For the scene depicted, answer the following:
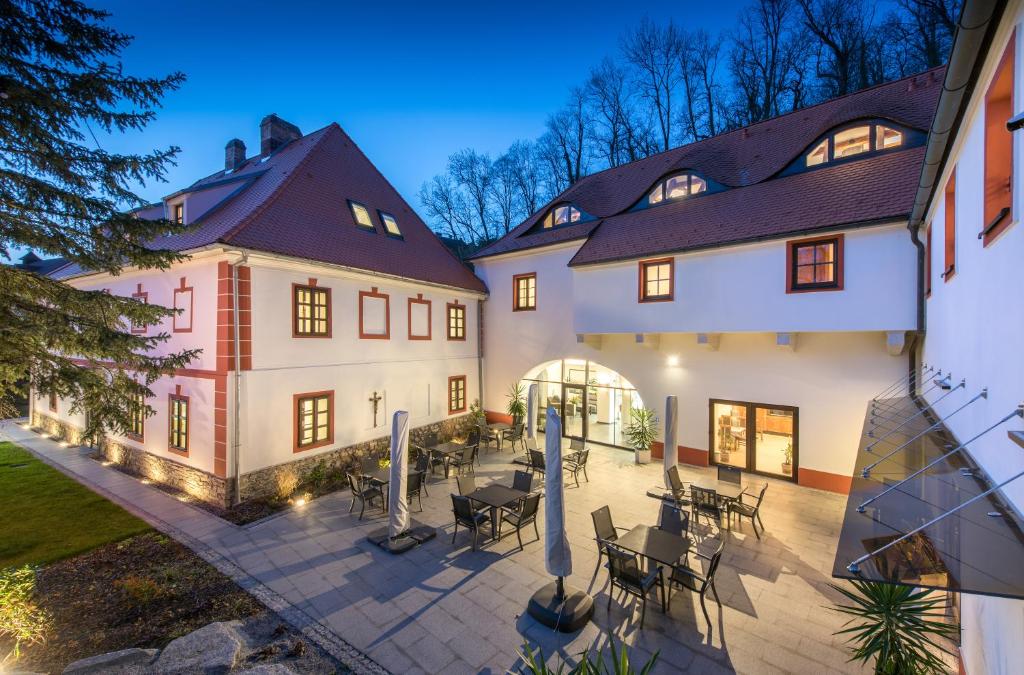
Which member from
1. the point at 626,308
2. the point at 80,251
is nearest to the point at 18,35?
the point at 80,251

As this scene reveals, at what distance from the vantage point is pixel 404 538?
28.2 ft

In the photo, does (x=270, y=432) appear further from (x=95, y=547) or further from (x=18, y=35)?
(x=18, y=35)

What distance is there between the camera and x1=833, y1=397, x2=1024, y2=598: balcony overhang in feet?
7.77

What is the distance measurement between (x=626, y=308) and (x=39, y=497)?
17050 millimetres

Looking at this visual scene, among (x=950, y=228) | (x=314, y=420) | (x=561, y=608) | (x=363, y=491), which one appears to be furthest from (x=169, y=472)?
(x=950, y=228)

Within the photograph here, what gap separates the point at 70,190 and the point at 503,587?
31.8 ft

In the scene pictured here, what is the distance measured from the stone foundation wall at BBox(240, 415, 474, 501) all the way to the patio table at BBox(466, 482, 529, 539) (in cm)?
417

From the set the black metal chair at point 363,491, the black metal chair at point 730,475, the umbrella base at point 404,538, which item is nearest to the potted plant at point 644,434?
the black metal chair at point 730,475

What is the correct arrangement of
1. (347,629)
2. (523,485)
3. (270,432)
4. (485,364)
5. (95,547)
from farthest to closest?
(485,364), (270,432), (523,485), (95,547), (347,629)

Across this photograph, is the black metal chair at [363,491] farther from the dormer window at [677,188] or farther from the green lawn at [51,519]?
the dormer window at [677,188]

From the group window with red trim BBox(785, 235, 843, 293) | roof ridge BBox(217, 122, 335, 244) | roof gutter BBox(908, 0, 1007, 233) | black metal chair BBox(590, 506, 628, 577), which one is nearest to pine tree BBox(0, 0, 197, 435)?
roof ridge BBox(217, 122, 335, 244)

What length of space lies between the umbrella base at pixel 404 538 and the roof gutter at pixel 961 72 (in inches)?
395

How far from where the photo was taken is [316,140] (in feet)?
49.7

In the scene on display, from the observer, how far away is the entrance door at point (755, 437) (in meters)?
11.8
